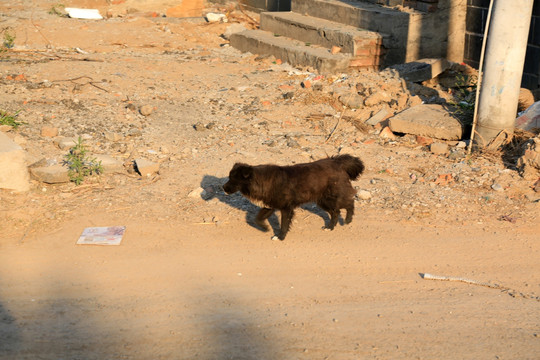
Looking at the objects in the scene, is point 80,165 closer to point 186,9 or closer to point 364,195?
point 364,195

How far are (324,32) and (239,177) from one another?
733 centimetres

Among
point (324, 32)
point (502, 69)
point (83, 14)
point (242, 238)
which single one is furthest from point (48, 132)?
point (83, 14)

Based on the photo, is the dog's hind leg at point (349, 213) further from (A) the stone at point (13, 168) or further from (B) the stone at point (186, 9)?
(B) the stone at point (186, 9)

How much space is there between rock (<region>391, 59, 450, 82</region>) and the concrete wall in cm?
79

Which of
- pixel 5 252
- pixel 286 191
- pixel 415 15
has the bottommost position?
pixel 5 252

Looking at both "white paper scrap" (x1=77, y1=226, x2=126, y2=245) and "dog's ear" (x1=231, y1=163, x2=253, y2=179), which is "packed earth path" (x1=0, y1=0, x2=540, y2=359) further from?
"dog's ear" (x1=231, y1=163, x2=253, y2=179)

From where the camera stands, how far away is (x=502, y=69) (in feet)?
Result: 25.9

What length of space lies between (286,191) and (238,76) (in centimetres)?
634

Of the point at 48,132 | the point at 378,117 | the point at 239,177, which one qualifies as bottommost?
the point at 48,132

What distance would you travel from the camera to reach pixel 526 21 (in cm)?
773

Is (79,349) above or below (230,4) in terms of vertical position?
below

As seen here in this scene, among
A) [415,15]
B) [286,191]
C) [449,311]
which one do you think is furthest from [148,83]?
[449,311]

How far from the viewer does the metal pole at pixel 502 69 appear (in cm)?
771

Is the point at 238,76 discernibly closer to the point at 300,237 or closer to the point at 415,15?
the point at 415,15
